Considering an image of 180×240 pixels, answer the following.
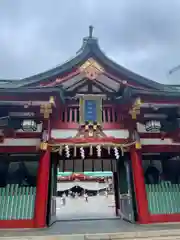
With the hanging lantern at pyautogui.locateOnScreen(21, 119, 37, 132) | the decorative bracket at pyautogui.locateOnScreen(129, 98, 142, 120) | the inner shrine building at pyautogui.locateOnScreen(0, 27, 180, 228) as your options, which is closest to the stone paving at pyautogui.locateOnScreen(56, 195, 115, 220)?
the inner shrine building at pyautogui.locateOnScreen(0, 27, 180, 228)

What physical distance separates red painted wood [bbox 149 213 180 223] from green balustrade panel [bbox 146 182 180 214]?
4.2 inches

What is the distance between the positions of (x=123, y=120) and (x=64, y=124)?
2453mm

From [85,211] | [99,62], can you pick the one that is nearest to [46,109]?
[99,62]

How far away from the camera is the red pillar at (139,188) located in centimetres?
727

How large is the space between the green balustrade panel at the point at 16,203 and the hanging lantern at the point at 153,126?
502 cm

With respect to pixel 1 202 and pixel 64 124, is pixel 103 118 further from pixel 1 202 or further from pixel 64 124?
pixel 1 202

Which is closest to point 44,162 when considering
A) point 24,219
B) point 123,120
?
point 24,219

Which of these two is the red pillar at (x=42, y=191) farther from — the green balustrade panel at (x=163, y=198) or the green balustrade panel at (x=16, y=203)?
the green balustrade panel at (x=163, y=198)

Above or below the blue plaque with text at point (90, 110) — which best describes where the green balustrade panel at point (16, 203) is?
below

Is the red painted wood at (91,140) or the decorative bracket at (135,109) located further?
the red painted wood at (91,140)

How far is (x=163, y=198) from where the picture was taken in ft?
25.2

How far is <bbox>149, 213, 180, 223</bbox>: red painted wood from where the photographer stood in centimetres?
728

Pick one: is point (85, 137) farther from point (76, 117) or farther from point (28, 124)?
point (28, 124)

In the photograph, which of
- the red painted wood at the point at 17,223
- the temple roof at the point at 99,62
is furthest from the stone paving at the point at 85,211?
the temple roof at the point at 99,62
